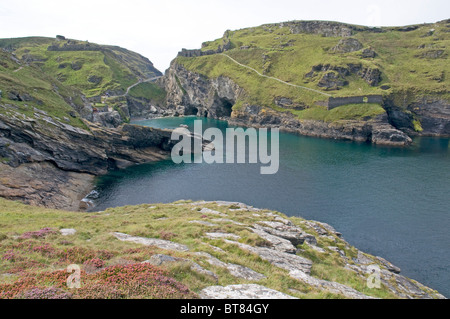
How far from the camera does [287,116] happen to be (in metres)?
160

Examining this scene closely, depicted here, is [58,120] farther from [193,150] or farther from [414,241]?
[414,241]

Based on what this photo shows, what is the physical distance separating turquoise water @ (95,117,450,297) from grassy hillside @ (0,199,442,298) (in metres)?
17.6

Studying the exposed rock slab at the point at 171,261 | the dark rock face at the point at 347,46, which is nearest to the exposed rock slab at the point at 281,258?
the exposed rock slab at the point at 171,261

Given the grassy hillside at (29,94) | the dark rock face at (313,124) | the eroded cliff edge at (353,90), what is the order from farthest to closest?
the eroded cliff edge at (353,90) < the dark rock face at (313,124) < the grassy hillside at (29,94)

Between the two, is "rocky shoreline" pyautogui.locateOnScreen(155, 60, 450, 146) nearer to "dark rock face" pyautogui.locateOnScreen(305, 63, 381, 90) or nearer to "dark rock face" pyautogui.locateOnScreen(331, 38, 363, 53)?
"dark rock face" pyautogui.locateOnScreen(305, 63, 381, 90)

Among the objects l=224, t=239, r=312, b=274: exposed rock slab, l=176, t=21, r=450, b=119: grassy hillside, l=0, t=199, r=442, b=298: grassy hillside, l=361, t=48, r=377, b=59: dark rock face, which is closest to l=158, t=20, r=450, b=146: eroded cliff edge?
l=176, t=21, r=450, b=119: grassy hillside

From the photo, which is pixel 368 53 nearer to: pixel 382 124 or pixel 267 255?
pixel 382 124

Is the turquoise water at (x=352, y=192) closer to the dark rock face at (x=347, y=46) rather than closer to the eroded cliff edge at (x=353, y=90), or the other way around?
the eroded cliff edge at (x=353, y=90)

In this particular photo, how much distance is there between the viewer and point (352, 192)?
71.2 metres

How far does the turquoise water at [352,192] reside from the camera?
158 feet

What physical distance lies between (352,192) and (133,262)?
65.5m

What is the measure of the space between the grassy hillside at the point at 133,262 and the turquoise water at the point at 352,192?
57.7 feet

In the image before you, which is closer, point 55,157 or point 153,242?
point 153,242

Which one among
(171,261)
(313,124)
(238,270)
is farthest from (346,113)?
(171,261)
